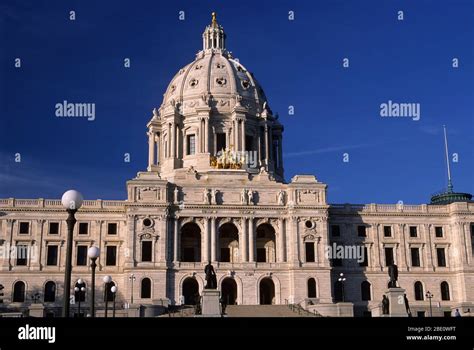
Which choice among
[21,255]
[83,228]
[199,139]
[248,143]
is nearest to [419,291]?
[248,143]

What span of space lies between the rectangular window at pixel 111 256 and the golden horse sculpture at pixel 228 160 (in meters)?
18.6

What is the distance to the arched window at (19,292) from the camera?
80188mm

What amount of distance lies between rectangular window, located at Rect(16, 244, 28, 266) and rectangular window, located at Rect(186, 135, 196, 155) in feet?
90.3

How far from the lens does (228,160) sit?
9262cm

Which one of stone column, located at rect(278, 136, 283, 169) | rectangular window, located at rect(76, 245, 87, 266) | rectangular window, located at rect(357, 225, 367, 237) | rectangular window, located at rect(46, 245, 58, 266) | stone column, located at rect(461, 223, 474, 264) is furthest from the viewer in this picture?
stone column, located at rect(278, 136, 283, 169)

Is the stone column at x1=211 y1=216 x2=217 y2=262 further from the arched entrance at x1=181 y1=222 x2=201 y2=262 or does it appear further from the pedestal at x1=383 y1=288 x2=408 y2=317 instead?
the pedestal at x1=383 y1=288 x2=408 y2=317

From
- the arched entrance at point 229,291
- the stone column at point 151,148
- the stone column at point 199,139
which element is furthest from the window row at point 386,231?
the stone column at point 151,148

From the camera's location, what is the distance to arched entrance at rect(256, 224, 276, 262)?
8406 centimetres

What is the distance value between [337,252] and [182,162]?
86.9ft

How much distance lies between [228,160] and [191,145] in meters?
8.35

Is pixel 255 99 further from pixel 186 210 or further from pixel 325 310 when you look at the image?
pixel 325 310

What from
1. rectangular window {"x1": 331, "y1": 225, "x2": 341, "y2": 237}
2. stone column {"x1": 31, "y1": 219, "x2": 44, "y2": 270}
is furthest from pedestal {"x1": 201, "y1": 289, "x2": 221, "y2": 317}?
rectangular window {"x1": 331, "y1": 225, "x2": 341, "y2": 237}
